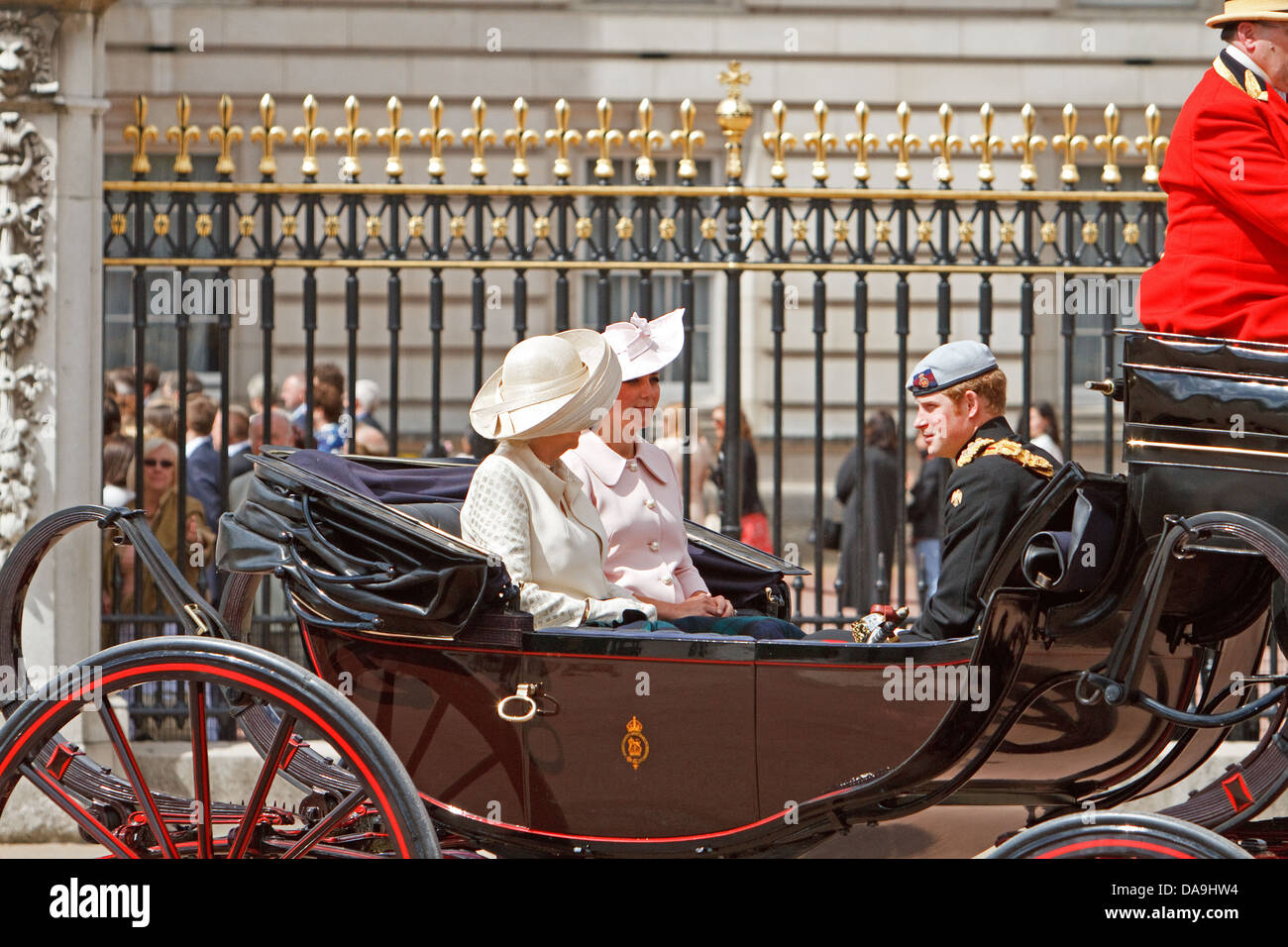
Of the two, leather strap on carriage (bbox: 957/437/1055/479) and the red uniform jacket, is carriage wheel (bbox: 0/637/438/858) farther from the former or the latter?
the red uniform jacket

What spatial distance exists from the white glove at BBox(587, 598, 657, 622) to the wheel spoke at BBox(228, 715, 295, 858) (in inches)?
31.3

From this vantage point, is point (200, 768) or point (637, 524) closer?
point (200, 768)

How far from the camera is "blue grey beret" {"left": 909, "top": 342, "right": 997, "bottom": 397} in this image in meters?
3.96

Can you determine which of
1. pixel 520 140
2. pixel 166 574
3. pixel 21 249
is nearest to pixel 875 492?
pixel 520 140

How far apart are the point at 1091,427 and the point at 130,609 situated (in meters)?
9.56

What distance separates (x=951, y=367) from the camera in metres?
3.96

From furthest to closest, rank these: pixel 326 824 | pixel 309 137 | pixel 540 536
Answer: pixel 309 137, pixel 540 536, pixel 326 824

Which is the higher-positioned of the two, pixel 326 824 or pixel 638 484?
pixel 638 484

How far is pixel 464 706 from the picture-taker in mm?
3744

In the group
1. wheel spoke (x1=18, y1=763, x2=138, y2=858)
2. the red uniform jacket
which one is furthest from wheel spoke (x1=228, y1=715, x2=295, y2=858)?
the red uniform jacket

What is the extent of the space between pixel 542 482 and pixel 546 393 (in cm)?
22

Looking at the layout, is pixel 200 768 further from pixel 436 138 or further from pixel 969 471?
pixel 436 138
